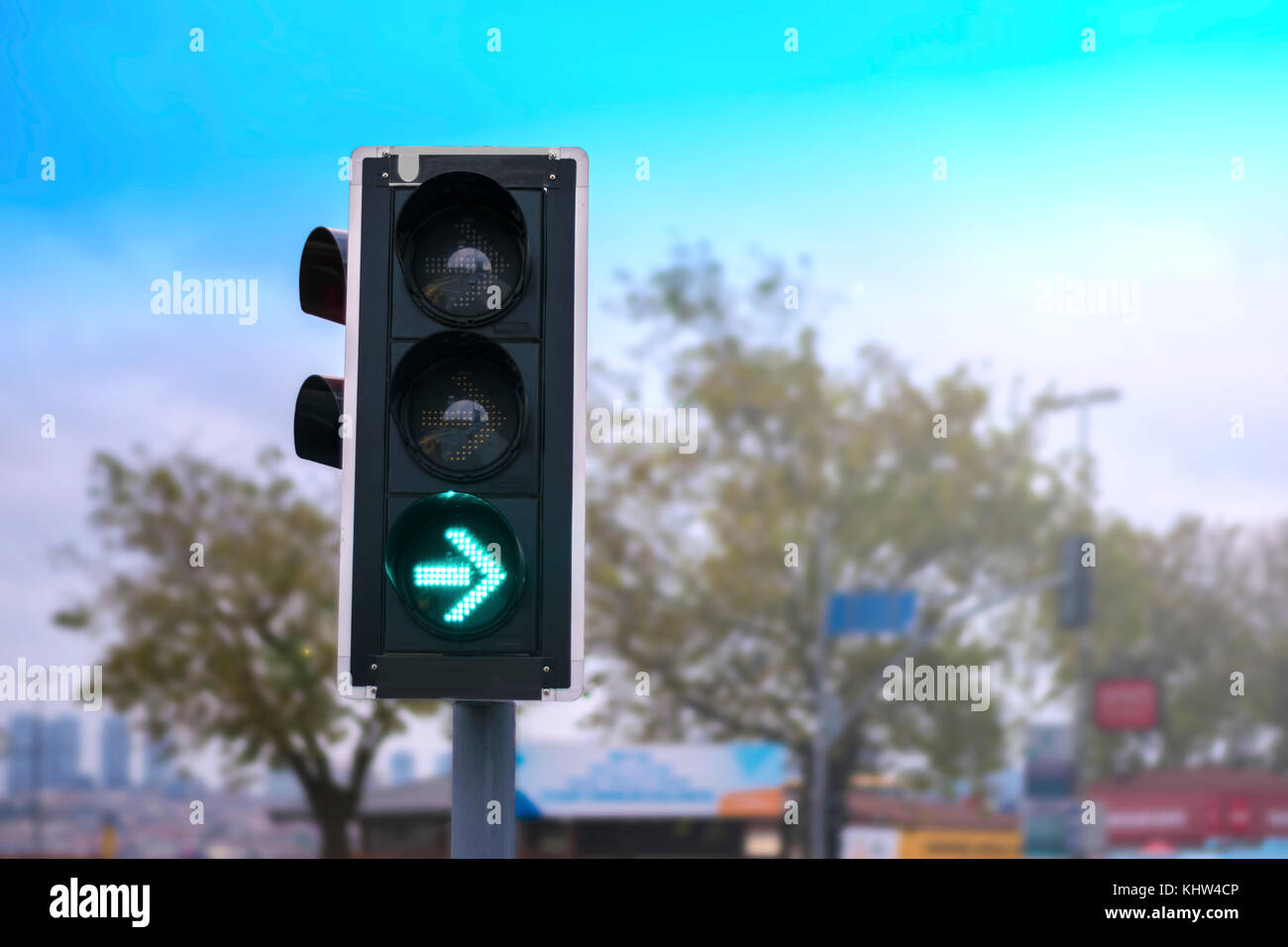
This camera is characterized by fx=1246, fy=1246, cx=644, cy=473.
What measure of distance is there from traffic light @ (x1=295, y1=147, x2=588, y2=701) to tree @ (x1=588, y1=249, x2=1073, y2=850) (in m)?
18.4

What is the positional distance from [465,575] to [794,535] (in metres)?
19.8

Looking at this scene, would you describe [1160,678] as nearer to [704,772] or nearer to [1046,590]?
[1046,590]

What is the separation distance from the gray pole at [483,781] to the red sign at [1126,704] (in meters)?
21.0

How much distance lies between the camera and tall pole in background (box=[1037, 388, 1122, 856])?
20.2 m

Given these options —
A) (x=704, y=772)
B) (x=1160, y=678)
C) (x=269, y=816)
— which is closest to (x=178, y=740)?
(x=269, y=816)

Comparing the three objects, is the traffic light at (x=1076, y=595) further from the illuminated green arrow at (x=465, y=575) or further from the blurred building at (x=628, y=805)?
the illuminated green arrow at (x=465, y=575)

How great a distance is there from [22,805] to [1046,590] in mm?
20589

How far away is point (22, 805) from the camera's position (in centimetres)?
2450

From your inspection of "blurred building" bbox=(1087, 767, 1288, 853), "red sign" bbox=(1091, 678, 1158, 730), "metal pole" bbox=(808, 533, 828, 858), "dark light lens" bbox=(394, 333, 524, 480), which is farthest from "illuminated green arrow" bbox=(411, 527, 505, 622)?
"blurred building" bbox=(1087, 767, 1288, 853)

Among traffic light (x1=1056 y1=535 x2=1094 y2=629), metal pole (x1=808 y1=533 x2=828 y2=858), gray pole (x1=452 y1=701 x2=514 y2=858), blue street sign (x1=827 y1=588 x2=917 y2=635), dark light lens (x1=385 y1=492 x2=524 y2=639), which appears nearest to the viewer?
dark light lens (x1=385 y1=492 x2=524 y2=639)

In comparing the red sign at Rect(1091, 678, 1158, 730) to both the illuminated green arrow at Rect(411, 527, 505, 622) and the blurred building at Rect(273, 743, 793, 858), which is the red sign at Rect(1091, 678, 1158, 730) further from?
the illuminated green arrow at Rect(411, 527, 505, 622)

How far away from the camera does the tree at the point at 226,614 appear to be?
22141mm

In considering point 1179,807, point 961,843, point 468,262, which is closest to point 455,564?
point 468,262

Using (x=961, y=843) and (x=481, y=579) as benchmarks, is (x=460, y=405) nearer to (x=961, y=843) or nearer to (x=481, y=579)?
(x=481, y=579)
